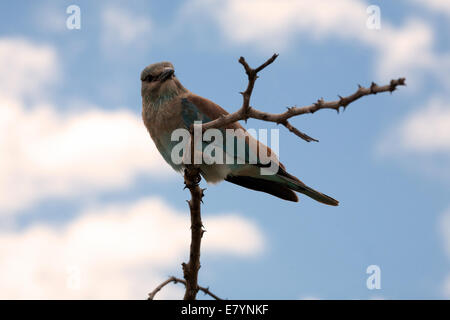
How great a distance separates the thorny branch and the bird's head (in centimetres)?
154

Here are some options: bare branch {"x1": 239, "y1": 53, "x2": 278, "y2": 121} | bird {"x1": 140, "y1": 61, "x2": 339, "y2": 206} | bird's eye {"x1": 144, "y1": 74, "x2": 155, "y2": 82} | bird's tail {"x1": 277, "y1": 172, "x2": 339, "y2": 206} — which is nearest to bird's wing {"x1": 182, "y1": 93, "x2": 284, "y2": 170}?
bird {"x1": 140, "y1": 61, "x2": 339, "y2": 206}

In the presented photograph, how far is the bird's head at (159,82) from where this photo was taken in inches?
206

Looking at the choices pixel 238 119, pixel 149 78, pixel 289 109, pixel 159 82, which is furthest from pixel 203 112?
pixel 289 109

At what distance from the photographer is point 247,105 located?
9.78 feet

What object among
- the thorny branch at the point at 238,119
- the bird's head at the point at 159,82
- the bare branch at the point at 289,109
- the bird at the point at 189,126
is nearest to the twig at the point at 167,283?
the thorny branch at the point at 238,119

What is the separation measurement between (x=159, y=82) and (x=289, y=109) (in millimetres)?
2650

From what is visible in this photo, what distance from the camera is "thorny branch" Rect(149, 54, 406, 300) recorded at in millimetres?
2607

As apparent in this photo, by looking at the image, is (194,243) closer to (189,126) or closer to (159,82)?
(189,126)

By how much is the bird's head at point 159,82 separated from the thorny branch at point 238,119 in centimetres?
154

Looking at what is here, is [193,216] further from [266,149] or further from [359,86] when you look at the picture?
[266,149]

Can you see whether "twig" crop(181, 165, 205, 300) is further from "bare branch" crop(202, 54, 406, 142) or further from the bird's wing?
the bird's wing
